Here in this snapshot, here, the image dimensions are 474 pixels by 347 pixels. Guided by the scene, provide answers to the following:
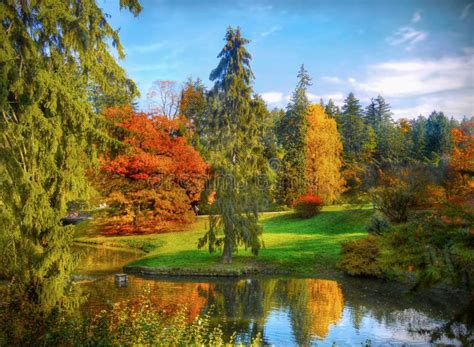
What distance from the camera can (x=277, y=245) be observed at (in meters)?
27.9

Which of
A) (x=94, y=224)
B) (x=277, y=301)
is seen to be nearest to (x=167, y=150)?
(x=94, y=224)

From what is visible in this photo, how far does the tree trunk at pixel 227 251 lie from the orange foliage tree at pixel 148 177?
13.2 m

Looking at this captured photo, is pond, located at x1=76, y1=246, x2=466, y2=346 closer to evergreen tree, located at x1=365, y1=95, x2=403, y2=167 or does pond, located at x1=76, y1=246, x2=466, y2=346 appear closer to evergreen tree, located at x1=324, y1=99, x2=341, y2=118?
evergreen tree, located at x1=365, y1=95, x2=403, y2=167

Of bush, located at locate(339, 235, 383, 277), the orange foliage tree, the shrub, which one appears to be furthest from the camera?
the orange foliage tree

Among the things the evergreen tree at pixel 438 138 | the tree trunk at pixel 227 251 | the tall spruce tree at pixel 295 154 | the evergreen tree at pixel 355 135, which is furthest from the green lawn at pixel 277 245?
the evergreen tree at pixel 438 138

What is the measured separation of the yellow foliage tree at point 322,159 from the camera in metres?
45.2

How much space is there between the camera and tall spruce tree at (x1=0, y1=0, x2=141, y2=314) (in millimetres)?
9656

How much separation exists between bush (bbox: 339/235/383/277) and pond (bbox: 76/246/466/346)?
70 centimetres

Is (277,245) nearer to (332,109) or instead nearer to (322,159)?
(322,159)

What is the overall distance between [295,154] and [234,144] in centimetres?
3080

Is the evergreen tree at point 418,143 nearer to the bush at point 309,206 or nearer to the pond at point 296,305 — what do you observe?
the bush at point 309,206

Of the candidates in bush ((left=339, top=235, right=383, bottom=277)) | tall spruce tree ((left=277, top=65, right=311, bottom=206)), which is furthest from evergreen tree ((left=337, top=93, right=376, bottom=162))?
bush ((left=339, top=235, right=383, bottom=277))

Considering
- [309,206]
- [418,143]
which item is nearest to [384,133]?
[418,143]

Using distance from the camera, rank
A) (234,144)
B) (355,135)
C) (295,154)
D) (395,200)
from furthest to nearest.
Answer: (355,135) → (295,154) → (395,200) → (234,144)
